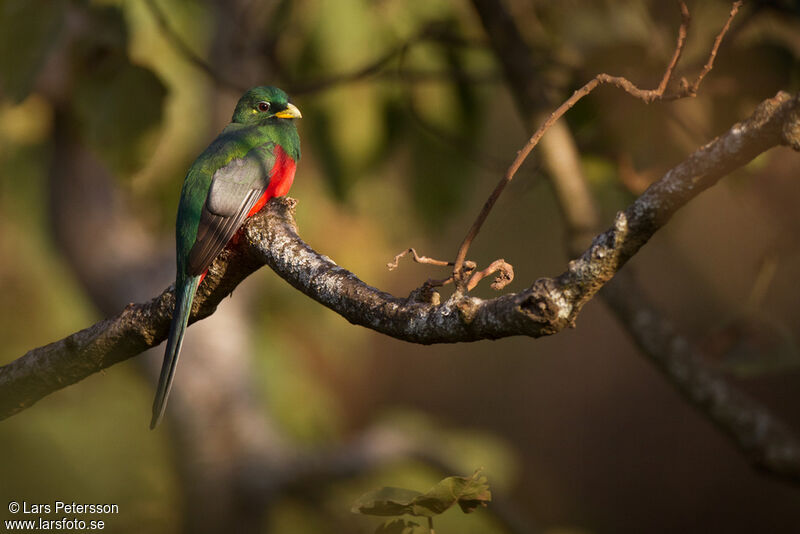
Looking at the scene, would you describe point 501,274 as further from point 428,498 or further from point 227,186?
point 227,186

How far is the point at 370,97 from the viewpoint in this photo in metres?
3.20

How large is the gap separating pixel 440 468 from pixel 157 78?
8.38 feet

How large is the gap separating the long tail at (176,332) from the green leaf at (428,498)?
853 mm

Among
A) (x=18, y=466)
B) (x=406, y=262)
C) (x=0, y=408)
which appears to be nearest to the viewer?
(x=0, y=408)

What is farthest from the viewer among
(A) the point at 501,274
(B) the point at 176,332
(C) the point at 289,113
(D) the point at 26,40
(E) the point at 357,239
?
(E) the point at 357,239

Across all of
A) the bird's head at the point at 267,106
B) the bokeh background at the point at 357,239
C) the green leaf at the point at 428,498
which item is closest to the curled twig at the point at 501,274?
the green leaf at the point at 428,498

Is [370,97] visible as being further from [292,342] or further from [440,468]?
[292,342]

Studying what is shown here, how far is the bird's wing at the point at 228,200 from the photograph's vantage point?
2.16 meters

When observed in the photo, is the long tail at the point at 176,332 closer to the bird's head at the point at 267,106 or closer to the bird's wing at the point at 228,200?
the bird's wing at the point at 228,200

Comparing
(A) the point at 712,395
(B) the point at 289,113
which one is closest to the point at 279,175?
(B) the point at 289,113

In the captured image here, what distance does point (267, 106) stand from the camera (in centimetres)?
306

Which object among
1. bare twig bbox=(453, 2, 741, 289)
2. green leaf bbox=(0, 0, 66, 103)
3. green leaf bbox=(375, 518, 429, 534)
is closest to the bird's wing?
green leaf bbox=(0, 0, 66, 103)

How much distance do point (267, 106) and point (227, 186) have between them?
70 cm

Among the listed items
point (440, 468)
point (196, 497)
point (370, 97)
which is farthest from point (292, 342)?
point (370, 97)
